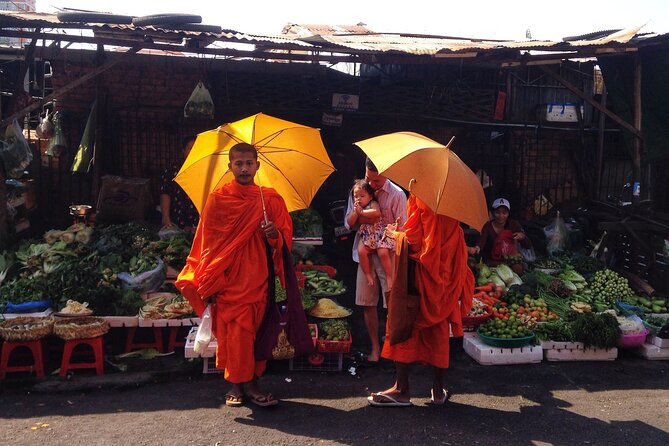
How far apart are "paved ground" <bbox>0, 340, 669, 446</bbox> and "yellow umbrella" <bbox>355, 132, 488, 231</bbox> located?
164cm

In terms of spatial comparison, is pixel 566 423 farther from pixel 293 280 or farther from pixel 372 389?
pixel 293 280

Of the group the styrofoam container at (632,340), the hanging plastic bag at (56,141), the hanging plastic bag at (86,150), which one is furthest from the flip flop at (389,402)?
the hanging plastic bag at (56,141)

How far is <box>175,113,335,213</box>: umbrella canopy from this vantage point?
187 inches

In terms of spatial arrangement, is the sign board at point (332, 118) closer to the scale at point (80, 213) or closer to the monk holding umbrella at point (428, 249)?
the scale at point (80, 213)

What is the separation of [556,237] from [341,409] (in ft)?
16.3

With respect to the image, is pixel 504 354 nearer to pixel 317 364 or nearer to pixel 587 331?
pixel 587 331

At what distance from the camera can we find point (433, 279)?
15.1ft

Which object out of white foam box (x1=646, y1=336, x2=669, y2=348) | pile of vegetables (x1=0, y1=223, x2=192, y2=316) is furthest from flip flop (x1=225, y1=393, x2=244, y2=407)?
white foam box (x1=646, y1=336, x2=669, y2=348)

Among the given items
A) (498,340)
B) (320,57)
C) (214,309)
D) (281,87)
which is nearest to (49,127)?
(281,87)

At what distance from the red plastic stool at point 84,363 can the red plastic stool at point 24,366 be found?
190 mm

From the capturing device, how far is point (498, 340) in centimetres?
585

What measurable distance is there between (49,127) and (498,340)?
6.31m

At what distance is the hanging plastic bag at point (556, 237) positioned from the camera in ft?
27.8

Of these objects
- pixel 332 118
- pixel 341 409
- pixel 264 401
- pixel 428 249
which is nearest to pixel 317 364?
pixel 341 409
